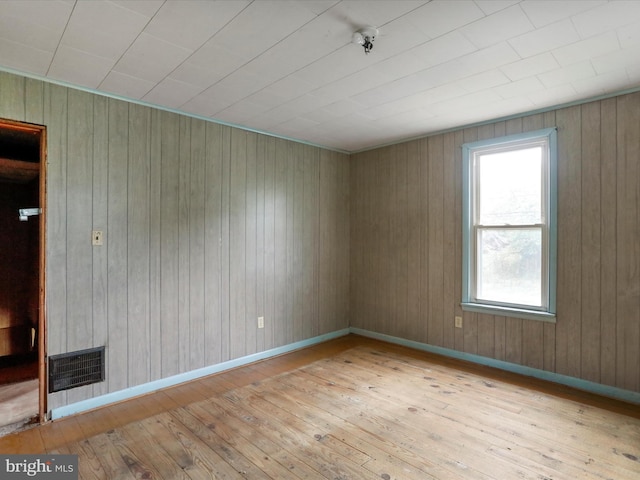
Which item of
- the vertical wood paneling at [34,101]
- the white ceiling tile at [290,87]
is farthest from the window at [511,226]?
the vertical wood paneling at [34,101]

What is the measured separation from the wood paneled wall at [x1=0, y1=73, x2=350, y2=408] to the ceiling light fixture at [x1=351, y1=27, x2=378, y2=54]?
1912 mm

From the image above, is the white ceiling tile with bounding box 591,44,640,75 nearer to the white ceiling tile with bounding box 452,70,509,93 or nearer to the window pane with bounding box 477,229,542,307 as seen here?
the white ceiling tile with bounding box 452,70,509,93

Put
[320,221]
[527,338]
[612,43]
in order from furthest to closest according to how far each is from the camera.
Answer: [320,221] → [527,338] → [612,43]

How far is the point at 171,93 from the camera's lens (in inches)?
109

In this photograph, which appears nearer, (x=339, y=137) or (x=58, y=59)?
(x=58, y=59)

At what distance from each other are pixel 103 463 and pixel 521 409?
2880 mm

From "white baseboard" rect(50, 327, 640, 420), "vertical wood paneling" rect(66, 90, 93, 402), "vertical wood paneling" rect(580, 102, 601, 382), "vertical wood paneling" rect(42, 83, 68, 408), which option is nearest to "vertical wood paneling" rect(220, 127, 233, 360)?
"white baseboard" rect(50, 327, 640, 420)

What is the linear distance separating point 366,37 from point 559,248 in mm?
2536

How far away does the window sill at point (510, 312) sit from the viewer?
3.20 m

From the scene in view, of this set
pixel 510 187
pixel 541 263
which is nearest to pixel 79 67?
pixel 510 187

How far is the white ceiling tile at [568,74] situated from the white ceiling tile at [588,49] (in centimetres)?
11

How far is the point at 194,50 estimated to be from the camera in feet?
6.98

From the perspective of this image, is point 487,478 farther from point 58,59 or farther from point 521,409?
point 58,59

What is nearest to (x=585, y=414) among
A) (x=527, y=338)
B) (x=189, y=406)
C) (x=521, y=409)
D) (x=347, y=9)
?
(x=521, y=409)
